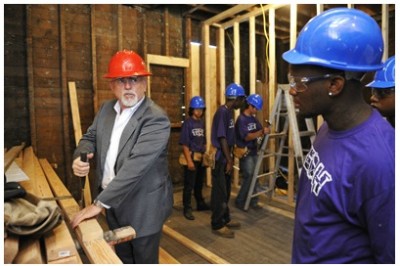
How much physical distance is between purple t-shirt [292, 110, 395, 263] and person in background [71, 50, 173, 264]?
0.86 m

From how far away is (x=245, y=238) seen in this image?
3240 millimetres

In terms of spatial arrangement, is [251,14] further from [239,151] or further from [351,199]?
[351,199]

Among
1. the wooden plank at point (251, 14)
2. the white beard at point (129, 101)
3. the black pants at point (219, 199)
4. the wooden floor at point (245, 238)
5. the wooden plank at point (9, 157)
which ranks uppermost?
the wooden plank at point (251, 14)

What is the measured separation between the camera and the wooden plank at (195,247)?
107 inches

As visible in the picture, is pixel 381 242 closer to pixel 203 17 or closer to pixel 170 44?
pixel 170 44

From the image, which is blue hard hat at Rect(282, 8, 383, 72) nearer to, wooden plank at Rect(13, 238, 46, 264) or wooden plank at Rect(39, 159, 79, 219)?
wooden plank at Rect(13, 238, 46, 264)

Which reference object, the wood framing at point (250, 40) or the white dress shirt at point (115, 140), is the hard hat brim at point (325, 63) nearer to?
the white dress shirt at point (115, 140)

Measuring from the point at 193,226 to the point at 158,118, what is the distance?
2.21 m

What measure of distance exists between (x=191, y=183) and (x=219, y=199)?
70 cm

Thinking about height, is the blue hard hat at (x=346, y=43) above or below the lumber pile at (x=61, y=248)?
above

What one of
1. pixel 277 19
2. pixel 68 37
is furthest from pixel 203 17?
pixel 68 37

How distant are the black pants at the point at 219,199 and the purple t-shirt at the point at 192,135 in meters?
0.58

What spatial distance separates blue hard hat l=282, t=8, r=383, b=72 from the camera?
0.94 meters

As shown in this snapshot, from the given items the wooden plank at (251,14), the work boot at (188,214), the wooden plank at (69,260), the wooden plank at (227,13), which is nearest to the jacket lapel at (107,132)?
the wooden plank at (69,260)
